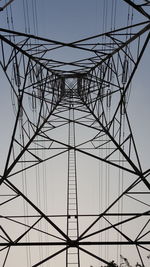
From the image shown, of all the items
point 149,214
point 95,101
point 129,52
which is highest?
point 95,101

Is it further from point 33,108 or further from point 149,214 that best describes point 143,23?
point 33,108

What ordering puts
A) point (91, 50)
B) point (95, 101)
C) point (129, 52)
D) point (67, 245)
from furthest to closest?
point (95, 101)
point (91, 50)
point (129, 52)
point (67, 245)

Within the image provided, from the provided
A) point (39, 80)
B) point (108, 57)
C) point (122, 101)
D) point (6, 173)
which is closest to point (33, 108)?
point (39, 80)

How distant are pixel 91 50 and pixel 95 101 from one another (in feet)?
9.35

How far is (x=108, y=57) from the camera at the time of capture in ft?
40.0

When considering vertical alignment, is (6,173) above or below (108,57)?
below

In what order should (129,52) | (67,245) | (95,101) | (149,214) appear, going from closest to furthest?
(67,245) < (149,214) < (129,52) < (95,101)

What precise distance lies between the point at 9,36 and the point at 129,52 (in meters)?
3.71

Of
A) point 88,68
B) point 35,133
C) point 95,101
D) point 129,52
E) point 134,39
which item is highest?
point 88,68

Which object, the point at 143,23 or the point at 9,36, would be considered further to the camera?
the point at 9,36

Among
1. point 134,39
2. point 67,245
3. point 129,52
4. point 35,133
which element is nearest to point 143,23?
point 134,39

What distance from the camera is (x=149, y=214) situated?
7.11m

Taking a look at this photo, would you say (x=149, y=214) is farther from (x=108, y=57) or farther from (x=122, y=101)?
(x=108, y=57)

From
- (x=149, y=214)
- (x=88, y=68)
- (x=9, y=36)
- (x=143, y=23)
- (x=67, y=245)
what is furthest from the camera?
(x=88, y=68)
